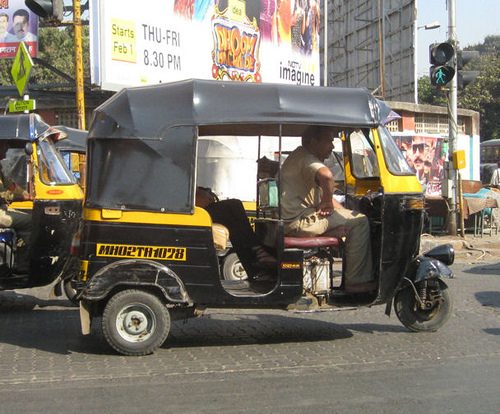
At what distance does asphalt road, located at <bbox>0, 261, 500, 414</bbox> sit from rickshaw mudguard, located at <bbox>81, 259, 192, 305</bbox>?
568 millimetres

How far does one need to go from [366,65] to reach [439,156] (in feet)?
37.0

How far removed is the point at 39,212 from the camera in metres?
7.64

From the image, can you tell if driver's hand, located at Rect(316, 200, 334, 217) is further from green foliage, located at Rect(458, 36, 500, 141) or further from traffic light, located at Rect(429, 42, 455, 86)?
green foliage, located at Rect(458, 36, 500, 141)

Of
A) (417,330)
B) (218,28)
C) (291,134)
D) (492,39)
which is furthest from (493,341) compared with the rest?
(492,39)

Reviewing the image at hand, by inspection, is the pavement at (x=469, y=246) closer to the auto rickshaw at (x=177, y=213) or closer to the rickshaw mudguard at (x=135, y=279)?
the auto rickshaw at (x=177, y=213)

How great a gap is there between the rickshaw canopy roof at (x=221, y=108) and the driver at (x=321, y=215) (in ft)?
1.38

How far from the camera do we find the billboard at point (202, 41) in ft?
47.2

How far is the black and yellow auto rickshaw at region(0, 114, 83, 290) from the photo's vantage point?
7.64 meters

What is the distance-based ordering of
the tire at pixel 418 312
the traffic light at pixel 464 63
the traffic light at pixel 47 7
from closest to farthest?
the tire at pixel 418 312
the traffic light at pixel 47 7
the traffic light at pixel 464 63

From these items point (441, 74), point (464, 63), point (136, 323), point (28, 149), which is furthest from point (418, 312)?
point (464, 63)

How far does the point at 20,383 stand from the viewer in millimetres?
5094

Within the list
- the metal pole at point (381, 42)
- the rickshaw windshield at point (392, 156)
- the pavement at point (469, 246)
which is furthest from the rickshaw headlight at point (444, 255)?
the metal pole at point (381, 42)

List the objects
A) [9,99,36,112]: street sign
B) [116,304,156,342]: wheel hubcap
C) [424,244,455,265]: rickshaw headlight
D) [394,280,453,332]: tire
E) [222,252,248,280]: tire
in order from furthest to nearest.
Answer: [9,99,36,112]: street sign < [222,252,248,280]: tire < [424,244,455,265]: rickshaw headlight < [394,280,453,332]: tire < [116,304,156,342]: wheel hubcap

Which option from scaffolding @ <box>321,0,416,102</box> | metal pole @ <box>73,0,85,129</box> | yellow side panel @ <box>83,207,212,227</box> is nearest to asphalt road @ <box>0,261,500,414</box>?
yellow side panel @ <box>83,207,212,227</box>
